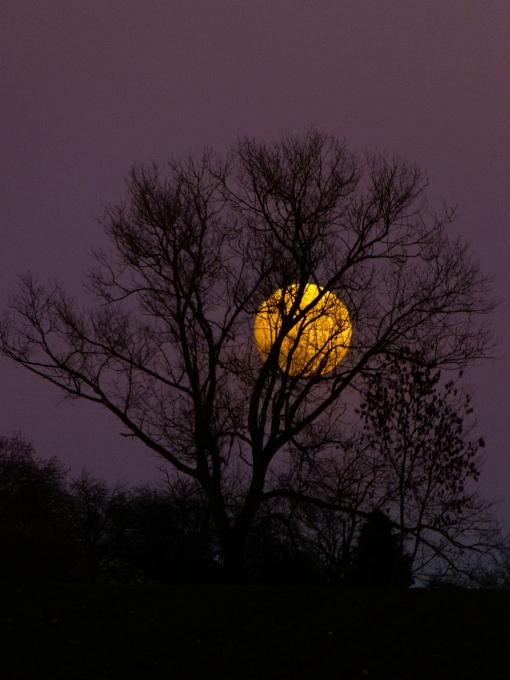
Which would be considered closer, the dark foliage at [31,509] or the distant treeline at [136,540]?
the distant treeline at [136,540]

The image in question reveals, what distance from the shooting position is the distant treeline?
25.0 metres

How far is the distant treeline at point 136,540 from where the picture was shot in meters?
25.0

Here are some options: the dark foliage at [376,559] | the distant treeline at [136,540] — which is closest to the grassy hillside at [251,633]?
the distant treeline at [136,540]

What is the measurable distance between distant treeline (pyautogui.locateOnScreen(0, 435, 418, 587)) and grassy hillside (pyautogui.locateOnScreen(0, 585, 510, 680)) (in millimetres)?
5027

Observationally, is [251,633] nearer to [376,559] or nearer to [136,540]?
[376,559]

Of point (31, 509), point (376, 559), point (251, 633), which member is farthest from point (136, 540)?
point (251, 633)

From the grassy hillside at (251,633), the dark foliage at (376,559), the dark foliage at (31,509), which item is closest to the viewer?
the grassy hillside at (251,633)

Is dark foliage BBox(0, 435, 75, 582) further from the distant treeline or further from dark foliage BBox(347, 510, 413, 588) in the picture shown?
dark foliage BBox(347, 510, 413, 588)

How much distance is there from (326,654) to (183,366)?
11.0 meters

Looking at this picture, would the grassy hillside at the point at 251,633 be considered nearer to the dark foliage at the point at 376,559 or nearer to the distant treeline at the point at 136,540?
the distant treeline at the point at 136,540

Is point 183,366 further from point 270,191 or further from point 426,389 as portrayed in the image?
point 426,389

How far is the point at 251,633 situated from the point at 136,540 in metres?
26.5

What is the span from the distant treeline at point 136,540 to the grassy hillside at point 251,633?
16.5 feet

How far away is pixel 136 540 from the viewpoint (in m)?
37.0
